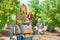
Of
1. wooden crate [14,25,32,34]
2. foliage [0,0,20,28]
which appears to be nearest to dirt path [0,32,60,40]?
wooden crate [14,25,32,34]

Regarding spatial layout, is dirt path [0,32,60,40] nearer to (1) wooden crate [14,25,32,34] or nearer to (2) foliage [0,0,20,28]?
(1) wooden crate [14,25,32,34]

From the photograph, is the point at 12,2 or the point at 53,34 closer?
the point at 12,2

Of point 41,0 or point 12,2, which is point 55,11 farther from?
point 12,2

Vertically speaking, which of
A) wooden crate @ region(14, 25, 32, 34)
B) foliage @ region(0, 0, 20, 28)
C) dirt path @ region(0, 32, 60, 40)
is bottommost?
dirt path @ region(0, 32, 60, 40)

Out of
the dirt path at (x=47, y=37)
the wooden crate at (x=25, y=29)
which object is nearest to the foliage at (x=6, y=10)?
the wooden crate at (x=25, y=29)

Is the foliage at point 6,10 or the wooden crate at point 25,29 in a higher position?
the foliage at point 6,10

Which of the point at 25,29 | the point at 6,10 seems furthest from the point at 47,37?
the point at 6,10

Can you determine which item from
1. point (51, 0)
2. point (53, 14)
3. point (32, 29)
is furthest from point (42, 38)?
point (51, 0)

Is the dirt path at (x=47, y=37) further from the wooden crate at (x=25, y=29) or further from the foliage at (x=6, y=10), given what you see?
the foliage at (x=6, y=10)

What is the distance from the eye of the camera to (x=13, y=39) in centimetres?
221

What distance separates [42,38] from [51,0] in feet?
1.62

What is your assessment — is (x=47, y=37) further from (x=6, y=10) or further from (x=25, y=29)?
(x=6, y=10)

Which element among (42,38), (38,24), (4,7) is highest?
(4,7)

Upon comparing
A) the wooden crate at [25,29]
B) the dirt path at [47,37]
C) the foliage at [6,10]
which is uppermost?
the foliage at [6,10]
